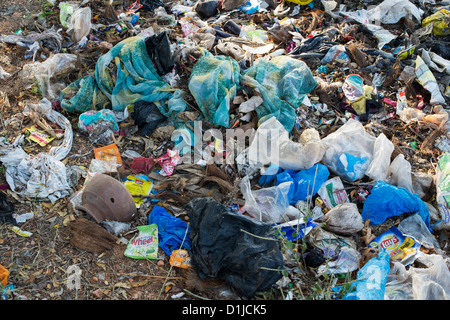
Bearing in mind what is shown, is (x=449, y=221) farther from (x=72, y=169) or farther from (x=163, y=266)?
(x=72, y=169)

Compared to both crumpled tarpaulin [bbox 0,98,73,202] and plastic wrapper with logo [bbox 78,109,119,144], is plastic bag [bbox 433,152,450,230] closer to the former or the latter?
plastic wrapper with logo [bbox 78,109,119,144]

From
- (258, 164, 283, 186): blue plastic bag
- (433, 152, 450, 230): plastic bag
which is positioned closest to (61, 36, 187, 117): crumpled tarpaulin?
(258, 164, 283, 186): blue plastic bag

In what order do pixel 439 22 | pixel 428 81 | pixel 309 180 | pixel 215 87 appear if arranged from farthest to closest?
pixel 439 22, pixel 428 81, pixel 215 87, pixel 309 180

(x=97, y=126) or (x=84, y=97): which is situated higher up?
(x=84, y=97)

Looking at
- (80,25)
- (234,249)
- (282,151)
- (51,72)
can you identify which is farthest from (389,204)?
(80,25)

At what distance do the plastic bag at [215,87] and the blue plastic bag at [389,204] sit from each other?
1.56 m

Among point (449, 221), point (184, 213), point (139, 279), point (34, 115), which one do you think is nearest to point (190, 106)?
point (184, 213)

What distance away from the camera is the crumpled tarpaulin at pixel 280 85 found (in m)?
3.68

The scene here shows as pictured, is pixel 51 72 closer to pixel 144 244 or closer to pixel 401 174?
pixel 144 244

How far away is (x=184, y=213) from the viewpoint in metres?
3.03

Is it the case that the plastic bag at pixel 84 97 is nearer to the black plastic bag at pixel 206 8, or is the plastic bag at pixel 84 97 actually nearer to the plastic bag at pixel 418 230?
the black plastic bag at pixel 206 8

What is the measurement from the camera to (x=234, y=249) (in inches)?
97.7

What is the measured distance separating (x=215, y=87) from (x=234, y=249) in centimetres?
176

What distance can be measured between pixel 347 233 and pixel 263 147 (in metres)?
1.08
